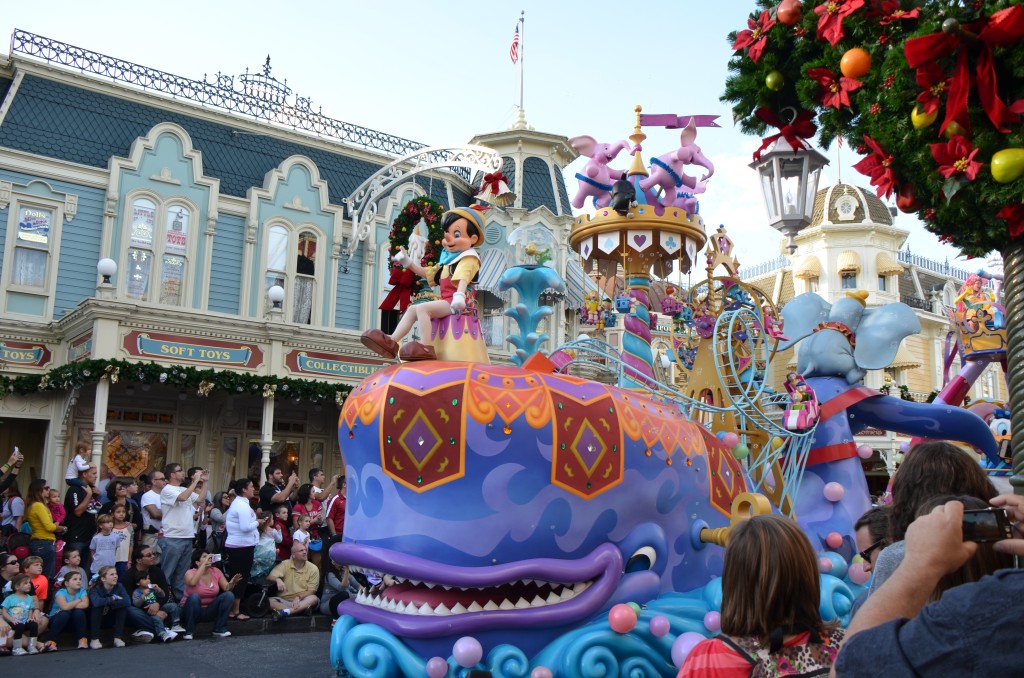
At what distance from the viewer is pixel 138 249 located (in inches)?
647

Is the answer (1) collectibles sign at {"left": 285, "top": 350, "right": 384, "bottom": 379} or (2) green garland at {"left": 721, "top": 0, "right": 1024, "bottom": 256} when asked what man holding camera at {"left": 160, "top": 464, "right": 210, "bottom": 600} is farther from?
(2) green garland at {"left": 721, "top": 0, "right": 1024, "bottom": 256}

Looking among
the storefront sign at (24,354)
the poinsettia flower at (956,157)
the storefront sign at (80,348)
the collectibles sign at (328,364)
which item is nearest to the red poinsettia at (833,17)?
the poinsettia flower at (956,157)

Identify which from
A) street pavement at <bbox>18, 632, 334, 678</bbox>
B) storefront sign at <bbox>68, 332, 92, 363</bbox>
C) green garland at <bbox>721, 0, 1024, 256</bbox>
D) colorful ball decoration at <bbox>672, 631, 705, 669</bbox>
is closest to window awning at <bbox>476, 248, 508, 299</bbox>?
storefront sign at <bbox>68, 332, 92, 363</bbox>

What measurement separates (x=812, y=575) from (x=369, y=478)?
3.15 m

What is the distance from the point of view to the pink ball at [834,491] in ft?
23.0

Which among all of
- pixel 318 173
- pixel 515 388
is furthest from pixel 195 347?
pixel 515 388

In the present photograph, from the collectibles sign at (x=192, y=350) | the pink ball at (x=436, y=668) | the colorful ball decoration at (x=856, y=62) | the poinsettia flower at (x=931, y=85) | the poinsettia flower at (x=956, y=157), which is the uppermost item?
the collectibles sign at (x=192, y=350)

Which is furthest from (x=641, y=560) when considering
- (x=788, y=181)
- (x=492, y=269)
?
(x=492, y=269)

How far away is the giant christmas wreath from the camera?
6.34 metres

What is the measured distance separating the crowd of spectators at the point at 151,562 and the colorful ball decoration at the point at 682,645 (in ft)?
18.5

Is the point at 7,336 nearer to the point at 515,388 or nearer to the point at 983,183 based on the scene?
the point at 515,388

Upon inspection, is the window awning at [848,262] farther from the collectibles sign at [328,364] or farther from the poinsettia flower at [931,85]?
the poinsettia flower at [931,85]

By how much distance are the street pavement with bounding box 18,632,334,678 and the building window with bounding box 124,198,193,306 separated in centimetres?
931

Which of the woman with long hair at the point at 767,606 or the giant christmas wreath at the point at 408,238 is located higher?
the giant christmas wreath at the point at 408,238
